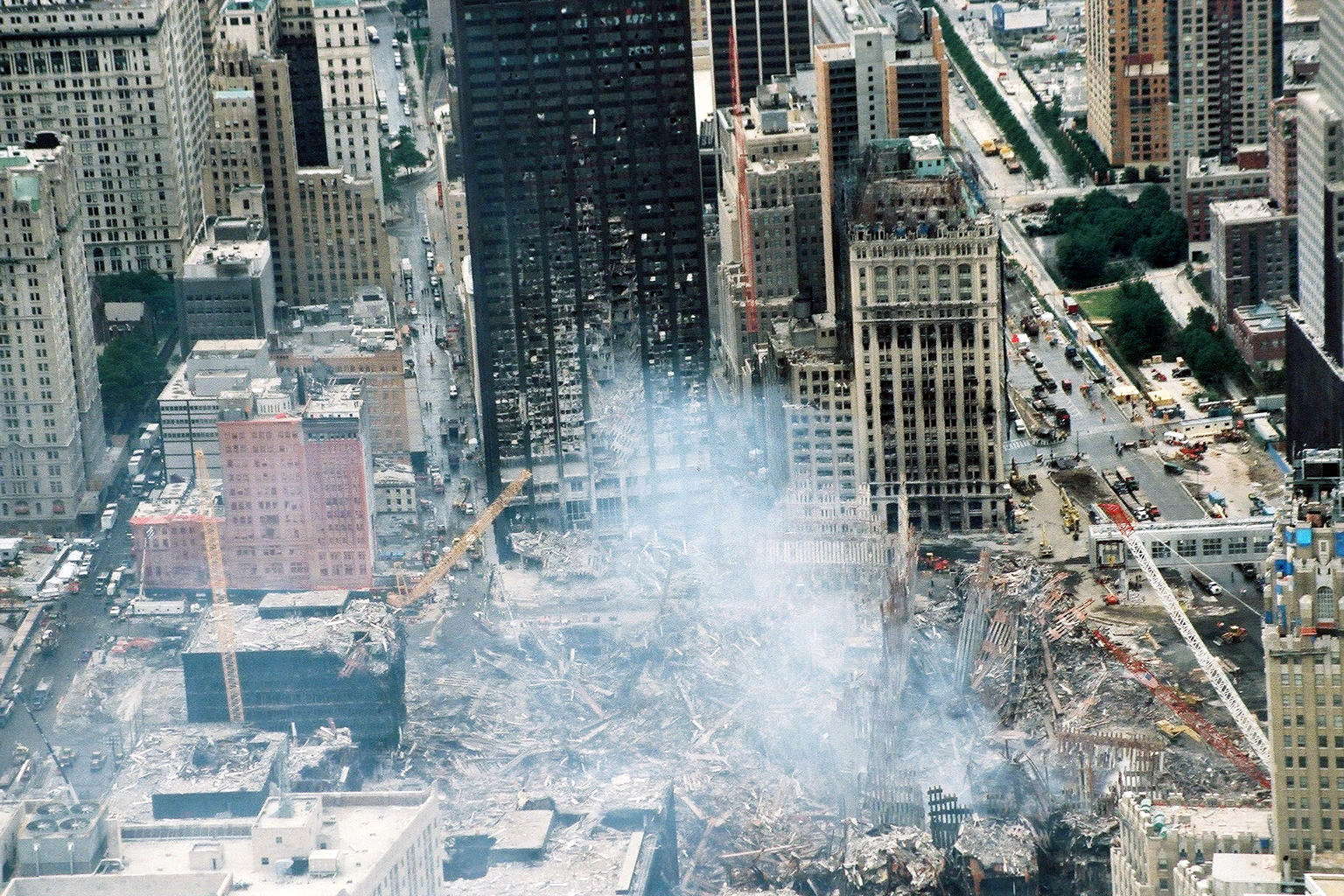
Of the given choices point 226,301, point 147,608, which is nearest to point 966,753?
point 147,608

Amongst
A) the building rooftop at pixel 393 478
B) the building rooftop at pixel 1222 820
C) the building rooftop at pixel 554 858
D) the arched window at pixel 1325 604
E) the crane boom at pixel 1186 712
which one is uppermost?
the arched window at pixel 1325 604

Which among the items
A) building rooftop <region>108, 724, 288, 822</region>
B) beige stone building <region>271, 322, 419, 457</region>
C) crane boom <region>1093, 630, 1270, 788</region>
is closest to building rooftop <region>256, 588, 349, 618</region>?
building rooftop <region>108, 724, 288, 822</region>

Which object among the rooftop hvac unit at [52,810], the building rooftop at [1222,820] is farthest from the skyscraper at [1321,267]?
the rooftop hvac unit at [52,810]

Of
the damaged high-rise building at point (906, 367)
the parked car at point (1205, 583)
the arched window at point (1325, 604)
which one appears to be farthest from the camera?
the damaged high-rise building at point (906, 367)

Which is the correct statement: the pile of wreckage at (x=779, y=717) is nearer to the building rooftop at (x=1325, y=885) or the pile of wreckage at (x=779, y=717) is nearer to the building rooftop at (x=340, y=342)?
the building rooftop at (x=340, y=342)

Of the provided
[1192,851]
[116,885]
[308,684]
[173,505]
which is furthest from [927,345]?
[116,885]

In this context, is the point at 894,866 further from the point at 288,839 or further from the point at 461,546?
the point at 461,546
